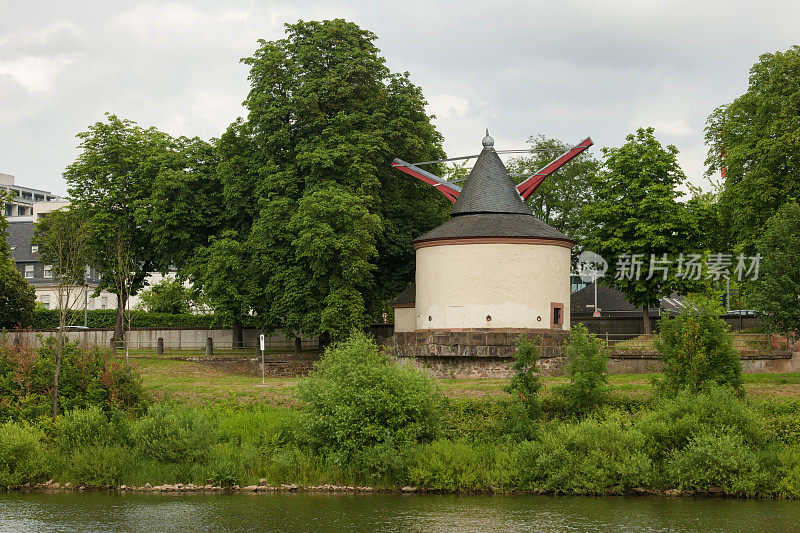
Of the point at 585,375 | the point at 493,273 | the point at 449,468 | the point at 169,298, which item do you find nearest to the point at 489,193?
the point at 493,273

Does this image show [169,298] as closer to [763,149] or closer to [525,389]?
[763,149]

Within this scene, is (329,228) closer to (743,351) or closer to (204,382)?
(204,382)

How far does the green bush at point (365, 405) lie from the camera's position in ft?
87.1

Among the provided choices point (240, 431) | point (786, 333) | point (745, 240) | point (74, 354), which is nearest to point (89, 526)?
point (240, 431)

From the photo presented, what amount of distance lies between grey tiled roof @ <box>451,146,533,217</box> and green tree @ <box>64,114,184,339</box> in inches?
625

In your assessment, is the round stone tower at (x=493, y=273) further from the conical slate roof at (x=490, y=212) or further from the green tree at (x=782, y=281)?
the green tree at (x=782, y=281)

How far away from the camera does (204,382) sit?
37438mm

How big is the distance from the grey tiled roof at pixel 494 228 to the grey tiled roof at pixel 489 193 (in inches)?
12.2

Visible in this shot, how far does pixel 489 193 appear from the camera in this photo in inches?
1631

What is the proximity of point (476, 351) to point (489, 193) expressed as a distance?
7.57 meters

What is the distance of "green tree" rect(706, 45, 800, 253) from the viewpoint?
41.0 metres

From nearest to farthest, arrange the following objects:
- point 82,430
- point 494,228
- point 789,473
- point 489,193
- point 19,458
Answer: point 789,473 < point 19,458 < point 82,430 < point 494,228 < point 489,193

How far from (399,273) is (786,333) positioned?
1873 centimetres

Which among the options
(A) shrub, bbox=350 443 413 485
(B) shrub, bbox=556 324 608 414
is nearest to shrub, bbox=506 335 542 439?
(B) shrub, bbox=556 324 608 414
